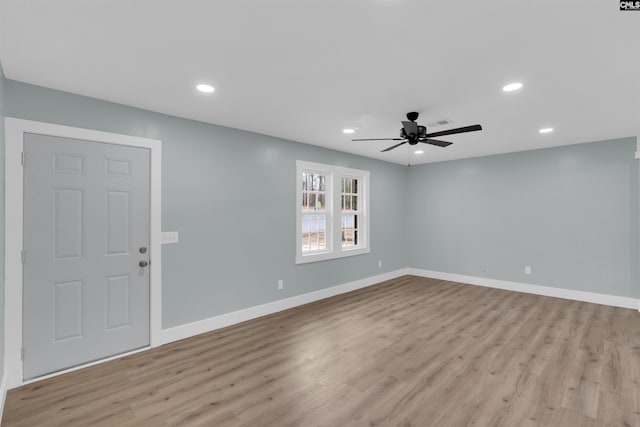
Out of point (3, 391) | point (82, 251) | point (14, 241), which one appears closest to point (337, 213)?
point (82, 251)

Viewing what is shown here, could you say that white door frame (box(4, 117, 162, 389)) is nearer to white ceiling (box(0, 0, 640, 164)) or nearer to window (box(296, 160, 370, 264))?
white ceiling (box(0, 0, 640, 164))

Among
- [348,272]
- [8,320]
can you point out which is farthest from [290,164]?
[8,320]

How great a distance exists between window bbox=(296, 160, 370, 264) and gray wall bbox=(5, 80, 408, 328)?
17cm

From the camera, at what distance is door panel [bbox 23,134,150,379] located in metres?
2.71

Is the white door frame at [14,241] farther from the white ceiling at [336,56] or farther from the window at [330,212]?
the window at [330,212]

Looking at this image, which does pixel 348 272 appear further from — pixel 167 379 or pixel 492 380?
pixel 167 379

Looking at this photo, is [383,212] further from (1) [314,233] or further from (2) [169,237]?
(2) [169,237]

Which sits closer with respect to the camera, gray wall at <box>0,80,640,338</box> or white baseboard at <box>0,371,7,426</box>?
white baseboard at <box>0,371,7,426</box>

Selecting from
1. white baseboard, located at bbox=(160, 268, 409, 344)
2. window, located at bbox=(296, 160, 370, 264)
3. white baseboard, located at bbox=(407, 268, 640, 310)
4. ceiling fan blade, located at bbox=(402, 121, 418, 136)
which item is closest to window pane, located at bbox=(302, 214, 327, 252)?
window, located at bbox=(296, 160, 370, 264)

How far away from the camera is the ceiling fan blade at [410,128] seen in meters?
3.19

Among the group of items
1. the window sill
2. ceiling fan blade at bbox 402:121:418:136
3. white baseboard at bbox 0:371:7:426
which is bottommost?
white baseboard at bbox 0:371:7:426

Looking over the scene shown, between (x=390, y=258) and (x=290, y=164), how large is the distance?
11.0ft

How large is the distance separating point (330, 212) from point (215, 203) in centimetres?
225

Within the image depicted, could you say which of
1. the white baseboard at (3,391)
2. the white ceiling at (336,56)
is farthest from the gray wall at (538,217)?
the white baseboard at (3,391)
